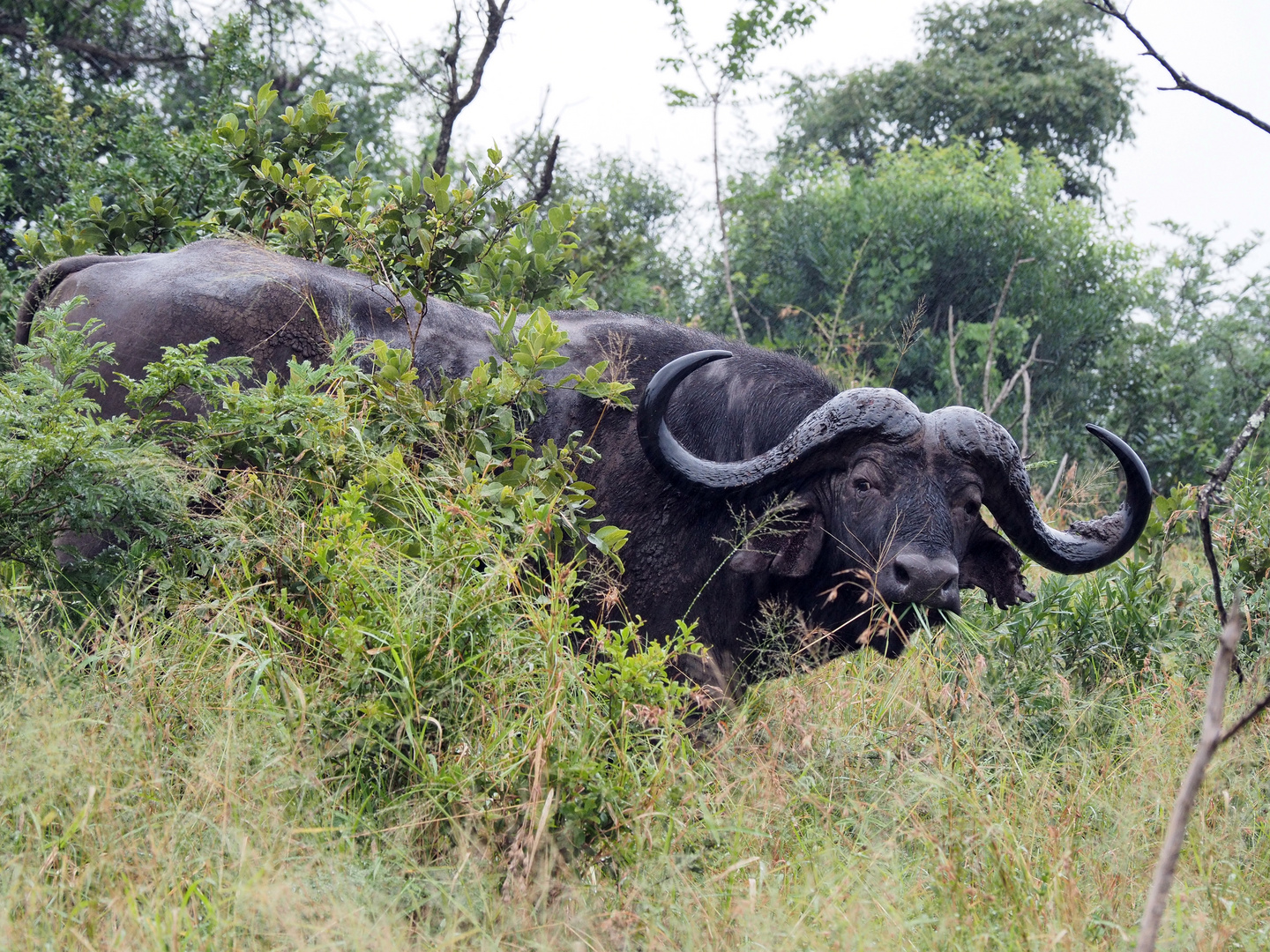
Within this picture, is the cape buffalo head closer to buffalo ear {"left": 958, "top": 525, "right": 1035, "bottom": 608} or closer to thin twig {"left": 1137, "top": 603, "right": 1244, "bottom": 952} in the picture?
buffalo ear {"left": 958, "top": 525, "right": 1035, "bottom": 608}

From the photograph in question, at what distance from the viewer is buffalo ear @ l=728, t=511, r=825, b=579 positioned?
4328 millimetres

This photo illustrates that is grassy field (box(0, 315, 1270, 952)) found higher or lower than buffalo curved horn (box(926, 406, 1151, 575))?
lower

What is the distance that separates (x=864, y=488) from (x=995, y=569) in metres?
0.85

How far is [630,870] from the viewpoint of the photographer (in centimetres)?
279

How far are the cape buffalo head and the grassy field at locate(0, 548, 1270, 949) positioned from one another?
0.77m

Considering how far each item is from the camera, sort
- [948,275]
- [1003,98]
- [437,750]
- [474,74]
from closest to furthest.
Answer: [437,750]
[474,74]
[948,275]
[1003,98]

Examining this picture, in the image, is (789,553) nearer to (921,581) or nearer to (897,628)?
(897,628)

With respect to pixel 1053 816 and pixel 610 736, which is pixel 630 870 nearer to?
pixel 610 736

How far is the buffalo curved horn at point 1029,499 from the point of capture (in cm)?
427

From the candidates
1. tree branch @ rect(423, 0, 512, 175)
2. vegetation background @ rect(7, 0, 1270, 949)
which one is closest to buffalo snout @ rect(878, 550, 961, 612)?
vegetation background @ rect(7, 0, 1270, 949)

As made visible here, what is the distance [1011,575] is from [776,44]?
857 cm

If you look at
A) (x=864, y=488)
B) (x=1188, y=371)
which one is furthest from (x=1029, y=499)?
(x=1188, y=371)

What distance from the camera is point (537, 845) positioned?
8.80 feet

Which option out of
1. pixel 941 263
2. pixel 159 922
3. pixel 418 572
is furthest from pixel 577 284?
pixel 941 263
